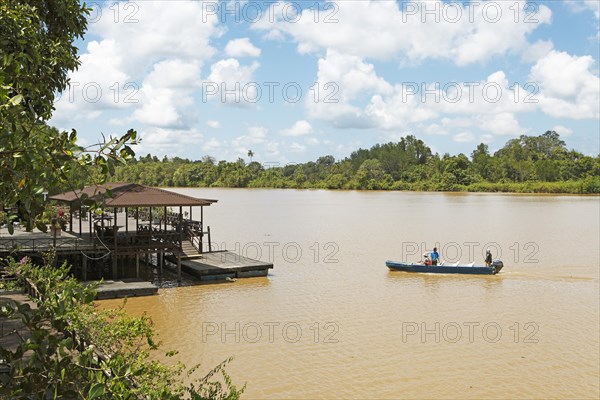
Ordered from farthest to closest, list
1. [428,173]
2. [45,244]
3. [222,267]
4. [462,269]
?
[428,173] → [462,269] → [222,267] → [45,244]

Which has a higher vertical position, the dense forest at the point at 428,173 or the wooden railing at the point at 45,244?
the dense forest at the point at 428,173

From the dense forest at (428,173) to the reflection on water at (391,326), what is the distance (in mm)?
64810

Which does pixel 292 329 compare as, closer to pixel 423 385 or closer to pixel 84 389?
pixel 423 385

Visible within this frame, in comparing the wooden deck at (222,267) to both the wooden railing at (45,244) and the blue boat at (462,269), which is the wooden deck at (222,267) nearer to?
the wooden railing at (45,244)

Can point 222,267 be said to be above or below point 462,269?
above

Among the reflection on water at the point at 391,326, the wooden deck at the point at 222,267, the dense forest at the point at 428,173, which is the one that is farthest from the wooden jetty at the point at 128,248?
the dense forest at the point at 428,173

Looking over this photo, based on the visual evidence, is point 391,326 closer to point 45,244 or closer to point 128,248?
point 128,248

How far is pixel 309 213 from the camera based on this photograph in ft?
169

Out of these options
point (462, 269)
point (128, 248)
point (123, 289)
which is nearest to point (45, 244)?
point (128, 248)

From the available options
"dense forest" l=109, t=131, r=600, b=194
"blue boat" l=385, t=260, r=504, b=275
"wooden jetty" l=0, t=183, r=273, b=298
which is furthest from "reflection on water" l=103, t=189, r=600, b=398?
"dense forest" l=109, t=131, r=600, b=194

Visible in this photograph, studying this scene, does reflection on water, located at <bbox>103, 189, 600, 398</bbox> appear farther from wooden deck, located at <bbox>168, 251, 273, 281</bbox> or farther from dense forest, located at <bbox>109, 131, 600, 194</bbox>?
dense forest, located at <bbox>109, 131, 600, 194</bbox>

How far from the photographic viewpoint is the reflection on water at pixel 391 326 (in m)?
10.8

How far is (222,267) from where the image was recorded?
65.0 feet

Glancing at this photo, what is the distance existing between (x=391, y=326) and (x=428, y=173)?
3802 inches
